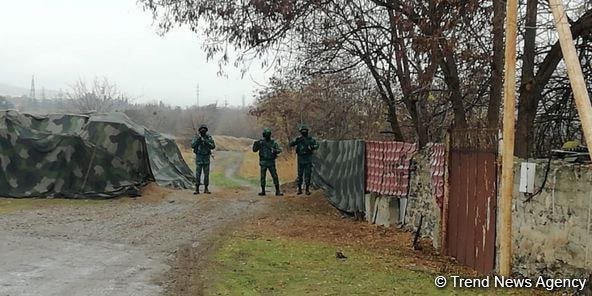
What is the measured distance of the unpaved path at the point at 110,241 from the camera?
728cm

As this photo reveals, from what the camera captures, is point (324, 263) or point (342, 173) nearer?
point (324, 263)

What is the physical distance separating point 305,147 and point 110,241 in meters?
7.99

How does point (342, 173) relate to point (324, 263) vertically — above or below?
above

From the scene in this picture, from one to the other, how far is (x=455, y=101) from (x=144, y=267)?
21.5 feet

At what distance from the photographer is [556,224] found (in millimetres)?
6961

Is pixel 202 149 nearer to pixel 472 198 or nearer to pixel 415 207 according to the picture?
pixel 415 207

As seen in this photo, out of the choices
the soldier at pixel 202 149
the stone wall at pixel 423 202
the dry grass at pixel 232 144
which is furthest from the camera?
the dry grass at pixel 232 144

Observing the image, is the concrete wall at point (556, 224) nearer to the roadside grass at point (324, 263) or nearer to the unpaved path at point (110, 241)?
the roadside grass at point (324, 263)

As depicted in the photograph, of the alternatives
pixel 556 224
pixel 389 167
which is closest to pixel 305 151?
pixel 389 167

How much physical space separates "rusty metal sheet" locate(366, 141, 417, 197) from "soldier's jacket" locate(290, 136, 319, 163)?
12.6ft

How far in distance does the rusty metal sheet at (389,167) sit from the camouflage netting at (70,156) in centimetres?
701

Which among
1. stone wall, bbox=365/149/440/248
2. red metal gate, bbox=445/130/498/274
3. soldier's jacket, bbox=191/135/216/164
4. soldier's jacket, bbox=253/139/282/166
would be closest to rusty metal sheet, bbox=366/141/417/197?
stone wall, bbox=365/149/440/248

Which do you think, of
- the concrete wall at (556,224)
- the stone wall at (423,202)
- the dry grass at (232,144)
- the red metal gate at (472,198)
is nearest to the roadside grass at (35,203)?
the stone wall at (423,202)

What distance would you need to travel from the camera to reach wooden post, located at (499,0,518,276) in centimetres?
726
